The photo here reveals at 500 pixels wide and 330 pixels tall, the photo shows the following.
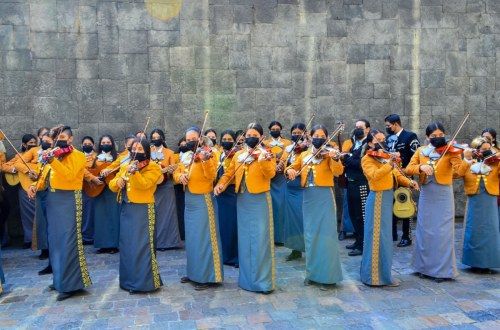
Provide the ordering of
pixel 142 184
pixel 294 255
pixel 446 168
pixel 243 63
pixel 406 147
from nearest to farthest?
pixel 142 184, pixel 446 168, pixel 294 255, pixel 406 147, pixel 243 63

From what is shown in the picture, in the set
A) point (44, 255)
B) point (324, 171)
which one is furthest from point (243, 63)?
point (44, 255)

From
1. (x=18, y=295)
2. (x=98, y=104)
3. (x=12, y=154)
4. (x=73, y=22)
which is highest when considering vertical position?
(x=73, y=22)

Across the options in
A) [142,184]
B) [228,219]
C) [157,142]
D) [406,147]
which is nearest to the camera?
[142,184]

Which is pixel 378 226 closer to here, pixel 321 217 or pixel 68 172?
pixel 321 217

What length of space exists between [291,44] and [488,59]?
172 inches

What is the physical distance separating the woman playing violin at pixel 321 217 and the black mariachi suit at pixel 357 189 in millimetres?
1678

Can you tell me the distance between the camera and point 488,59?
9.25m

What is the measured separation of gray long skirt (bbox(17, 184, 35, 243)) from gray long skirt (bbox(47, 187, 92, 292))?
2.96m

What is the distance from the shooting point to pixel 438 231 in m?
5.44

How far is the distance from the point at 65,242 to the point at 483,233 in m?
5.42

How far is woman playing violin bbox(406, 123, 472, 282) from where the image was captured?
17.7 ft

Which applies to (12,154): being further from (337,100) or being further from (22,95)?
(337,100)

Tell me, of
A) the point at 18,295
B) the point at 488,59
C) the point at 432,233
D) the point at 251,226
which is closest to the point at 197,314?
the point at 251,226

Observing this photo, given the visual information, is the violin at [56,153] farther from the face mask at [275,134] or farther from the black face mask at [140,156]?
the face mask at [275,134]
